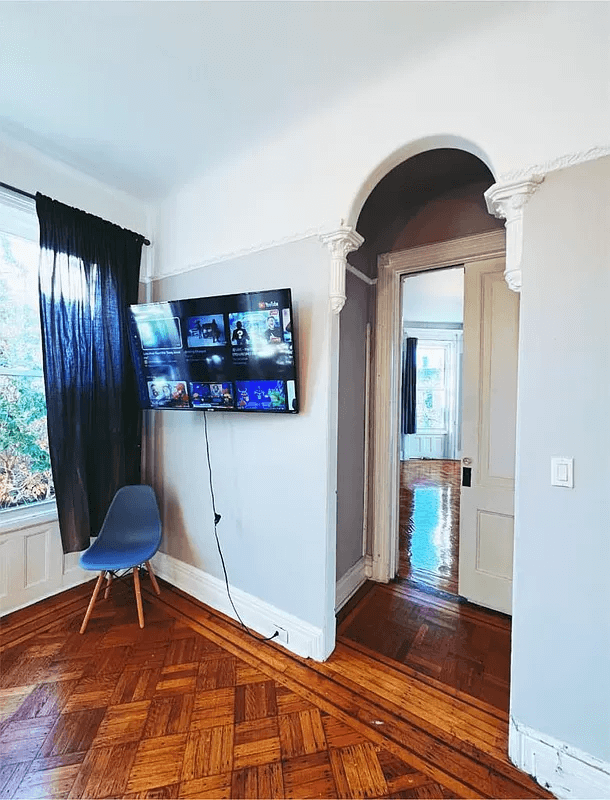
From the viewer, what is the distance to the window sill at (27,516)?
7.52 ft

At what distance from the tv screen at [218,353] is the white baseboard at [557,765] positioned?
5.35 ft

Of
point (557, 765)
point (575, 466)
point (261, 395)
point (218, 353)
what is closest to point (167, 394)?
point (218, 353)

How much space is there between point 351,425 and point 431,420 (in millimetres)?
6077

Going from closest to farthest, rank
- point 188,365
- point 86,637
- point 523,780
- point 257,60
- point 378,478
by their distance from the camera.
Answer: point 523,780 < point 257,60 < point 86,637 < point 188,365 < point 378,478

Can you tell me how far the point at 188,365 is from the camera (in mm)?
2275

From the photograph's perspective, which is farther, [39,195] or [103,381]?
→ [103,381]

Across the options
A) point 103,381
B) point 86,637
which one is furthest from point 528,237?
point 86,637

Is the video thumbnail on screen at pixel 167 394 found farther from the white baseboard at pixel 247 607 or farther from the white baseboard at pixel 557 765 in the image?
the white baseboard at pixel 557 765

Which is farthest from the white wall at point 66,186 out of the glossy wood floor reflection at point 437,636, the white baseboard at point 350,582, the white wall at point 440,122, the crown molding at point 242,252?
the glossy wood floor reflection at point 437,636

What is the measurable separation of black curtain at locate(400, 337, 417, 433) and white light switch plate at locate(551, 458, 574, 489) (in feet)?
21.2

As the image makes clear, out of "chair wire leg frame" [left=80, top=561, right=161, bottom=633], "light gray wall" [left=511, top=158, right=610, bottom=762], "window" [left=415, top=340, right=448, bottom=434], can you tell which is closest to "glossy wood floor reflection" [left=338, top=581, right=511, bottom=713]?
"light gray wall" [left=511, top=158, right=610, bottom=762]

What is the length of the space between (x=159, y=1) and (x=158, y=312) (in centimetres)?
138

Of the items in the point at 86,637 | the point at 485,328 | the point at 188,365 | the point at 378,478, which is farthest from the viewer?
the point at 378,478

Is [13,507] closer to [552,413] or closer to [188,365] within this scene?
[188,365]
